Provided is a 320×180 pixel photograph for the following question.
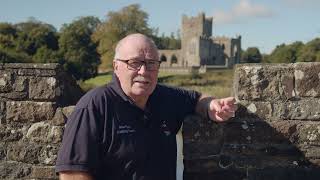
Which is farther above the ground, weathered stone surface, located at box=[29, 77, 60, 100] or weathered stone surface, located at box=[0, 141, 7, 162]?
weathered stone surface, located at box=[29, 77, 60, 100]

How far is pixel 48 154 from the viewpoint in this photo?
196 inches

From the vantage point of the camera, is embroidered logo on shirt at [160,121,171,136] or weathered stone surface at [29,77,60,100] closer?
embroidered logo on shirt at [160,121,171,136]

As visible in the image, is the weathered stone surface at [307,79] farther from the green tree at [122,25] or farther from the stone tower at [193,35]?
the stone tower at [193,35]

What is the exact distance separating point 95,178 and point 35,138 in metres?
1.34

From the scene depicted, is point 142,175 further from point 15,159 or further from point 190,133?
point 15,159

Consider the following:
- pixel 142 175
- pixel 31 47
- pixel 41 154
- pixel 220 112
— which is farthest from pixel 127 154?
pixel 31 47

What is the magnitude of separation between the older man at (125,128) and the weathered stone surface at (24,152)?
1259 millimetres

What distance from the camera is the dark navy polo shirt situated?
380 centimetres

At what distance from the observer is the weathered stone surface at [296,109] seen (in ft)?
15.8

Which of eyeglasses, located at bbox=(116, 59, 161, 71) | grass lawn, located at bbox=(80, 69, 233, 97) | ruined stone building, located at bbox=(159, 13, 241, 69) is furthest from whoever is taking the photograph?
ruined stone building, located at bbox=(159, 13, 241, 69)

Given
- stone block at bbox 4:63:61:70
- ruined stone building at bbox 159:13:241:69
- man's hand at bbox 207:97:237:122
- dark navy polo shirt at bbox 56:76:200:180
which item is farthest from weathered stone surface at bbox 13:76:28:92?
ruined stone building at bbox 159:13:241:69

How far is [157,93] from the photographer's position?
4414mm

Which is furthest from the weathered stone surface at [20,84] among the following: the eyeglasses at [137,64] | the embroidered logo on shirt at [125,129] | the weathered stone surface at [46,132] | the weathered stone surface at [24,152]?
the embroidered logo on shirt at [125,129]

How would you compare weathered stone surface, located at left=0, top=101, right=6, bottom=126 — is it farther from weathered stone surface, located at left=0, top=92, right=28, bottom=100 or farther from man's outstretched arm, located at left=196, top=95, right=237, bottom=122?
man's outstretched arm, located at left=196, top=95, right=237, bottom=122
